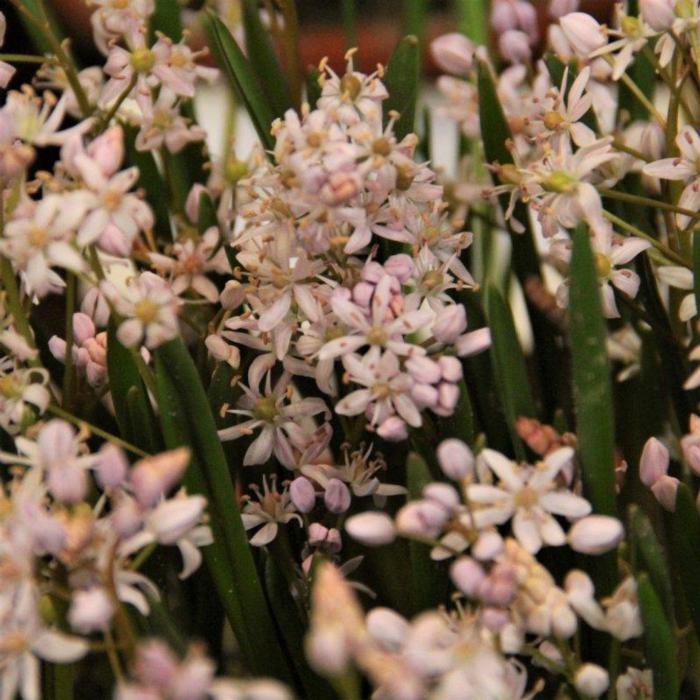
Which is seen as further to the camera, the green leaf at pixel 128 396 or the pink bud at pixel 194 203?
the pink bud at pixel 194 203

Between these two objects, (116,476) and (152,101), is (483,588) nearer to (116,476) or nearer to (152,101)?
(116,476)

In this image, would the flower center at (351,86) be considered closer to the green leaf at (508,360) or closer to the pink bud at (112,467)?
the green leaf at (508,360)

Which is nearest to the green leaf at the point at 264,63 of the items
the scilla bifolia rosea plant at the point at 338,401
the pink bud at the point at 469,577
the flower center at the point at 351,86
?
the scilla bifolia rosea plant at the point at 338,401

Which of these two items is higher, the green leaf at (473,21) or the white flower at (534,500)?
the green leaf at (473,21)

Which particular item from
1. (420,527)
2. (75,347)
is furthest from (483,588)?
(75,347)

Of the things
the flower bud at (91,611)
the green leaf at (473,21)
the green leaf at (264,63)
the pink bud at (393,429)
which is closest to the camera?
the flower bud at (91,611)

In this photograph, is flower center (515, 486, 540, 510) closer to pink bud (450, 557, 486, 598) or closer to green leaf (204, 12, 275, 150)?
pink bud (450, 557, 486, 598)
